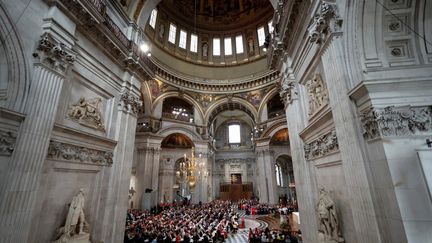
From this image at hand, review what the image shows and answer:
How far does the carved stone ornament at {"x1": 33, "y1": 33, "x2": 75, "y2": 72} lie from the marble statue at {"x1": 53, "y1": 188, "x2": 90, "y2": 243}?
3.53 m

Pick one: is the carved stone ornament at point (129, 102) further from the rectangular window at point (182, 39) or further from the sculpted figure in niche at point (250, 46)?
the sculpted figure in niche at point (250, 46)

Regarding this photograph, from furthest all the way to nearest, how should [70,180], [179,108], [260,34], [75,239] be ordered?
[260,34] < [179,108] < [70,180] < [75,239]

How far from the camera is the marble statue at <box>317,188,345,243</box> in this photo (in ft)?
14.4

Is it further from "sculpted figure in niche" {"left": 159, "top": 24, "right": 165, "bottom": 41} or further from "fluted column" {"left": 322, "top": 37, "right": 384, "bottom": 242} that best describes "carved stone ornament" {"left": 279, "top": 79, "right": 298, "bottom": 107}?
"sculpted figure in niche" {"left": 159, "top": 24, "right": 165, "bottom": 41}

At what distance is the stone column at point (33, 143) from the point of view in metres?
3.78

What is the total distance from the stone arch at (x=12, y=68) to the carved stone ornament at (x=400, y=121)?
694 cm

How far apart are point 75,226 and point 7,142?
9.35 ft

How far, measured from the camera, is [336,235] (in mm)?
4355

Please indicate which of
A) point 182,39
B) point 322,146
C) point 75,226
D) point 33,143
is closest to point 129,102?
point 33,143

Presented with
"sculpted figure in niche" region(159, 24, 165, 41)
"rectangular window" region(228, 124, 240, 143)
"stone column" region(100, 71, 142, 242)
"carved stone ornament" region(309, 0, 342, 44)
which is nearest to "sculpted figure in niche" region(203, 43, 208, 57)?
"sculpted figure in niche" region(159, 24, 165, 41)

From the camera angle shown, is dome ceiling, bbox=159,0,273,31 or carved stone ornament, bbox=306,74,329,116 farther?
dome ceiling, bbox=159,0,273,31

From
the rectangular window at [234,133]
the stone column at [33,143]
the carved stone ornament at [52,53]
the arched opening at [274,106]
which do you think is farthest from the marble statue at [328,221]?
the rectangular window at [234,133]

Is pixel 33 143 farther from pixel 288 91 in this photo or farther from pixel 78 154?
pixel 288 91

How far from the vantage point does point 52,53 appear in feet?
15.7
